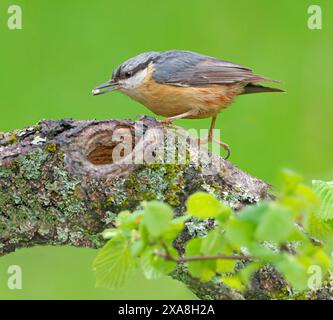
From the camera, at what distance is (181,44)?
6844 mm

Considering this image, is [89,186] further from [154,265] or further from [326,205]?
[154,265]

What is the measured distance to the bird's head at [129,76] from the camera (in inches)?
171

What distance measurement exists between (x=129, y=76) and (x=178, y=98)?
27 centimetres

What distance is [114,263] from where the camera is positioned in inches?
81.5

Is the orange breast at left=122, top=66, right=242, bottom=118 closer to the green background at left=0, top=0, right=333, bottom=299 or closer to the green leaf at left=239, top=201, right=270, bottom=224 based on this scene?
the green background at left=0, top=0, right=333, bottom=299

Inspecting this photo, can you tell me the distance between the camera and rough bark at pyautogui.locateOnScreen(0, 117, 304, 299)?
277 centimetres

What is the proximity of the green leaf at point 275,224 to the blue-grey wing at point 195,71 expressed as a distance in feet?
8.67

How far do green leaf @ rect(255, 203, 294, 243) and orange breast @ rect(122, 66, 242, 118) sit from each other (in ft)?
8.34

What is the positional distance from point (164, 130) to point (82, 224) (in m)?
0.41

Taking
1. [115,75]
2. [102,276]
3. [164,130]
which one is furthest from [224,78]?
[102,276]

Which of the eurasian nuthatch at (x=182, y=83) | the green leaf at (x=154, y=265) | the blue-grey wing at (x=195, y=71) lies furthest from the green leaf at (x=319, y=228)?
the blue-grey wing at (x=195, y=71)

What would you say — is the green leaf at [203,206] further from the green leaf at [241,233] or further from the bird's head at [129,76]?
the bird's head at [129,76]

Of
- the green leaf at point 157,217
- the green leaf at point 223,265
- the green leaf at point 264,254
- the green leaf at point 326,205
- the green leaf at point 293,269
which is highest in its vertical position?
the green leaf at point 157,217

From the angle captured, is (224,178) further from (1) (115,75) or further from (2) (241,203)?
(1) (115,75)
